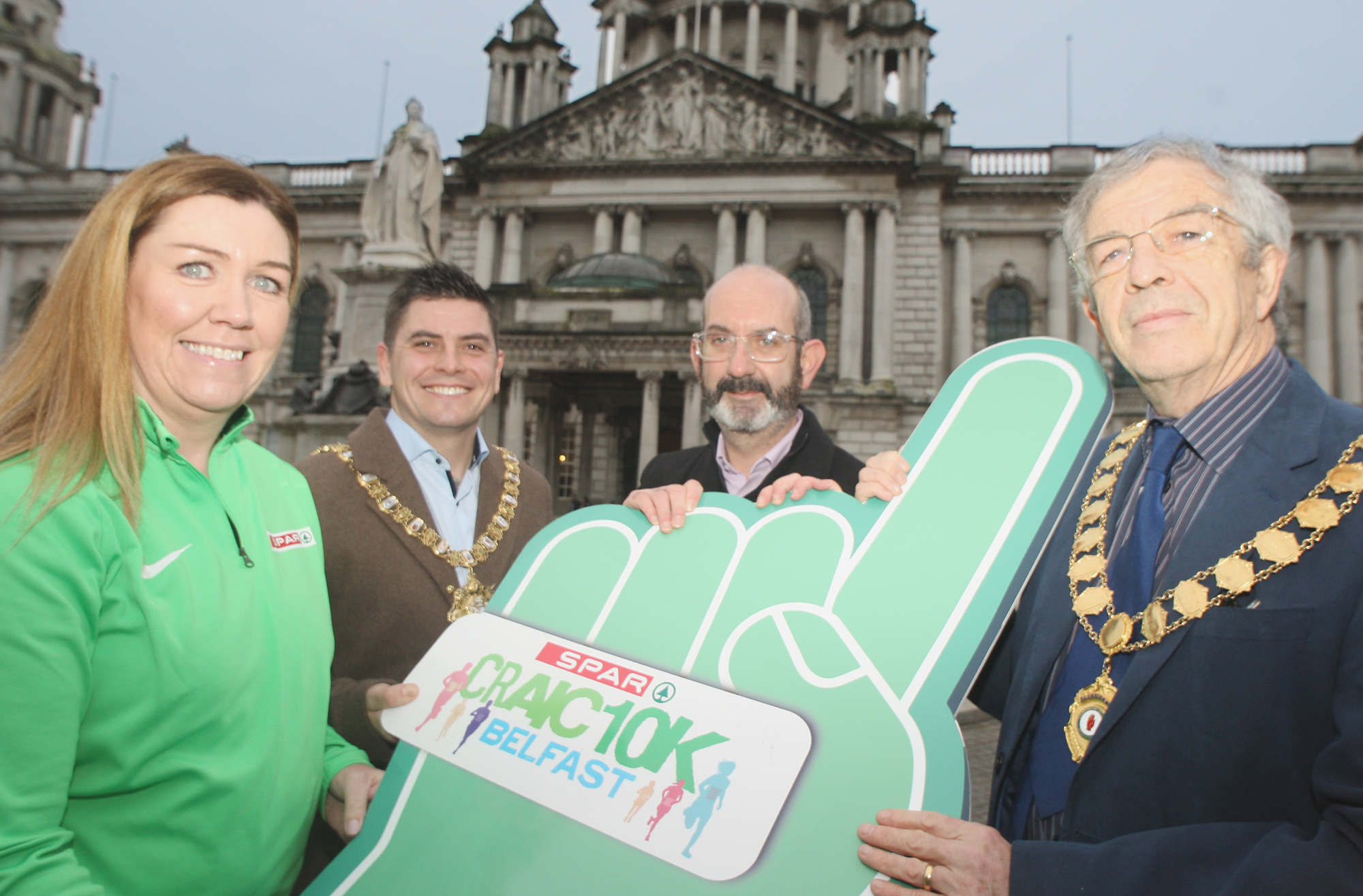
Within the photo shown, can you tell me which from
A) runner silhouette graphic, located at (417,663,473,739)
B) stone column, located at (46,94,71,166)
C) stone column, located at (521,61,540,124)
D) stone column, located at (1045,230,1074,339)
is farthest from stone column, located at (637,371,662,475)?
stone column, located at (46,94,71,166)

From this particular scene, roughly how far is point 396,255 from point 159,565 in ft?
37.2

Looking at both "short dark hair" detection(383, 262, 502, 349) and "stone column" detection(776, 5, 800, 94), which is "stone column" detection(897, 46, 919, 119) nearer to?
"stone column" detection(776, 5, 800, 94)

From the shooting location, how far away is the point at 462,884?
168 cm

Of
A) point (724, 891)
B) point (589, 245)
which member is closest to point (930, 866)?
point (724, 891)

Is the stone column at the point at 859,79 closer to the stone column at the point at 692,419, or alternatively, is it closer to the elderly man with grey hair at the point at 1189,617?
the stone column at the point at 692,419

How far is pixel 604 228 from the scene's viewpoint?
29500 millimetres

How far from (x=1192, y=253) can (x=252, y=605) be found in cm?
242

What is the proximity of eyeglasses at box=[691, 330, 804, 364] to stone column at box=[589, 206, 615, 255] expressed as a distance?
2719 centimetres

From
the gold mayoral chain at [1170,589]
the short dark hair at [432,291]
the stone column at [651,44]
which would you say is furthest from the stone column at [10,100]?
the gold mayoral chain at [1170,589]

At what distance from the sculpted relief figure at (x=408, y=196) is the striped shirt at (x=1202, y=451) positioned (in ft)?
37.3

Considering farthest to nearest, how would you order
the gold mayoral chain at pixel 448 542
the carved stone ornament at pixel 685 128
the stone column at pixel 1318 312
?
1. the carved stone ornament at pixel 685 128
2. the stone column at pixel 1318 312
3. the gold mayoral chain at pixel 448 542

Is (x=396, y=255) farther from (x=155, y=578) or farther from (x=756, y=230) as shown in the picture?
(x=756, y=230)

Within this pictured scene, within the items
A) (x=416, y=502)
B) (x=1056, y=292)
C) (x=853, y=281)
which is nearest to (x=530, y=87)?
(x=853, y=281)

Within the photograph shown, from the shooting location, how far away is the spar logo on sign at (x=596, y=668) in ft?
6.18
